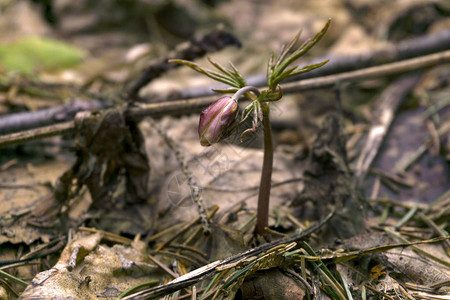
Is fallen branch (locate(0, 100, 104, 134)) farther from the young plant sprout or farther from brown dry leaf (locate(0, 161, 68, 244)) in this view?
the young plant sprout

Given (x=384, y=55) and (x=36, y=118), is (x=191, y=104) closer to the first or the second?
(x=36, y=118)

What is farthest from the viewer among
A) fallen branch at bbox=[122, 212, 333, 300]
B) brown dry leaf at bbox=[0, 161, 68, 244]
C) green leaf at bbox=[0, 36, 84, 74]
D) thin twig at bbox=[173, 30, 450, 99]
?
green leaf at bbox=[0, 36, 84, 74]

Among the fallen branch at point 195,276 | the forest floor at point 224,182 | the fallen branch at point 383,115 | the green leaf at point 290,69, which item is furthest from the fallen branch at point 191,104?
the fallen branch at point 195,276

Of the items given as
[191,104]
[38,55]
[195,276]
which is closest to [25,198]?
[191,104]

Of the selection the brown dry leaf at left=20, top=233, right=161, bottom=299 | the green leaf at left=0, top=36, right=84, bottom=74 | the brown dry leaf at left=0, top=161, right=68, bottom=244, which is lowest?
the brown dry leaf at left=20, top=233, right=161, bottom=299

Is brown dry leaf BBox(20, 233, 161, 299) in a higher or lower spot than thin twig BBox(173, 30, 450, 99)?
lower

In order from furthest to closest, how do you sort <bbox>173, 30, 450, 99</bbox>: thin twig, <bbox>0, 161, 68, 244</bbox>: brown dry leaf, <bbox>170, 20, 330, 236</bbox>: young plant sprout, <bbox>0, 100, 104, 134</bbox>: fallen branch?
1. <bbox>173, 30, 450, 99</bbox>: thin twig
2. <bbox>0, 100, 104, 134</bbox>: fallen branch
3. <bbox>0, 161, 68, 244</bbox>: brown dry leaf
4. <bbox>170, 20, 330, 236</bbox>: young plant sprout

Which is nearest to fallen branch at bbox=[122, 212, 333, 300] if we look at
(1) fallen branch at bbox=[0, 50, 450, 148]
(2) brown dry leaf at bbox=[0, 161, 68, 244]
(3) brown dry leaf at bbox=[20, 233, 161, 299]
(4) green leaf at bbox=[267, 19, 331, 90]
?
(3) brown dry leaf at bbox=[20, 233, 161, 299]
